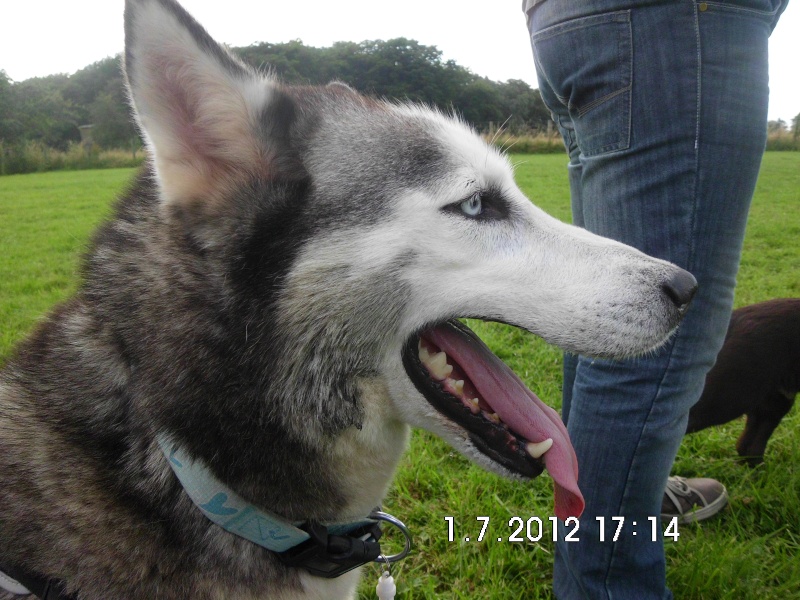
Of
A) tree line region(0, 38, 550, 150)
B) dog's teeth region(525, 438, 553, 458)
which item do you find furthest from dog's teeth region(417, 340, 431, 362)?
tree line region(0, 38, 550, 150)

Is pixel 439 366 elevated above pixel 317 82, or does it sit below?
below

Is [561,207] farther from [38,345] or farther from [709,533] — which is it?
[38,345]

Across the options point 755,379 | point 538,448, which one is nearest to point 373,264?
point 538,448

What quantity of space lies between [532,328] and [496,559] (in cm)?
120

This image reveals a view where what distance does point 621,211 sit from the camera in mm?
1700

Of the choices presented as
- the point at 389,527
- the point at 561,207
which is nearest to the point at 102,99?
the point at 561,207

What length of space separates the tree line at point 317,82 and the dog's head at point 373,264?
24cm

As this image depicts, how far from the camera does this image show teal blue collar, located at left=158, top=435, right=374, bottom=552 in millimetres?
1351

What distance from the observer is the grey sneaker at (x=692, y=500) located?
8.08 feet

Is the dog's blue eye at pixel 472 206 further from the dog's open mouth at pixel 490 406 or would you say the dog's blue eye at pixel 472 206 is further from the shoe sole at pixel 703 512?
the shoe sole at pixel 703 512

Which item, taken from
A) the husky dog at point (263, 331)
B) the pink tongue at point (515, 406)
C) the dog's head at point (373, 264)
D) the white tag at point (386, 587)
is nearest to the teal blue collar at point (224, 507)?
the husky dog at point (263, 331)

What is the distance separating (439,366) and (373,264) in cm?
35

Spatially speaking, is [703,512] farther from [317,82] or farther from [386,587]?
[317,82]

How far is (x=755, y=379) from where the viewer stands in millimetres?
2791
